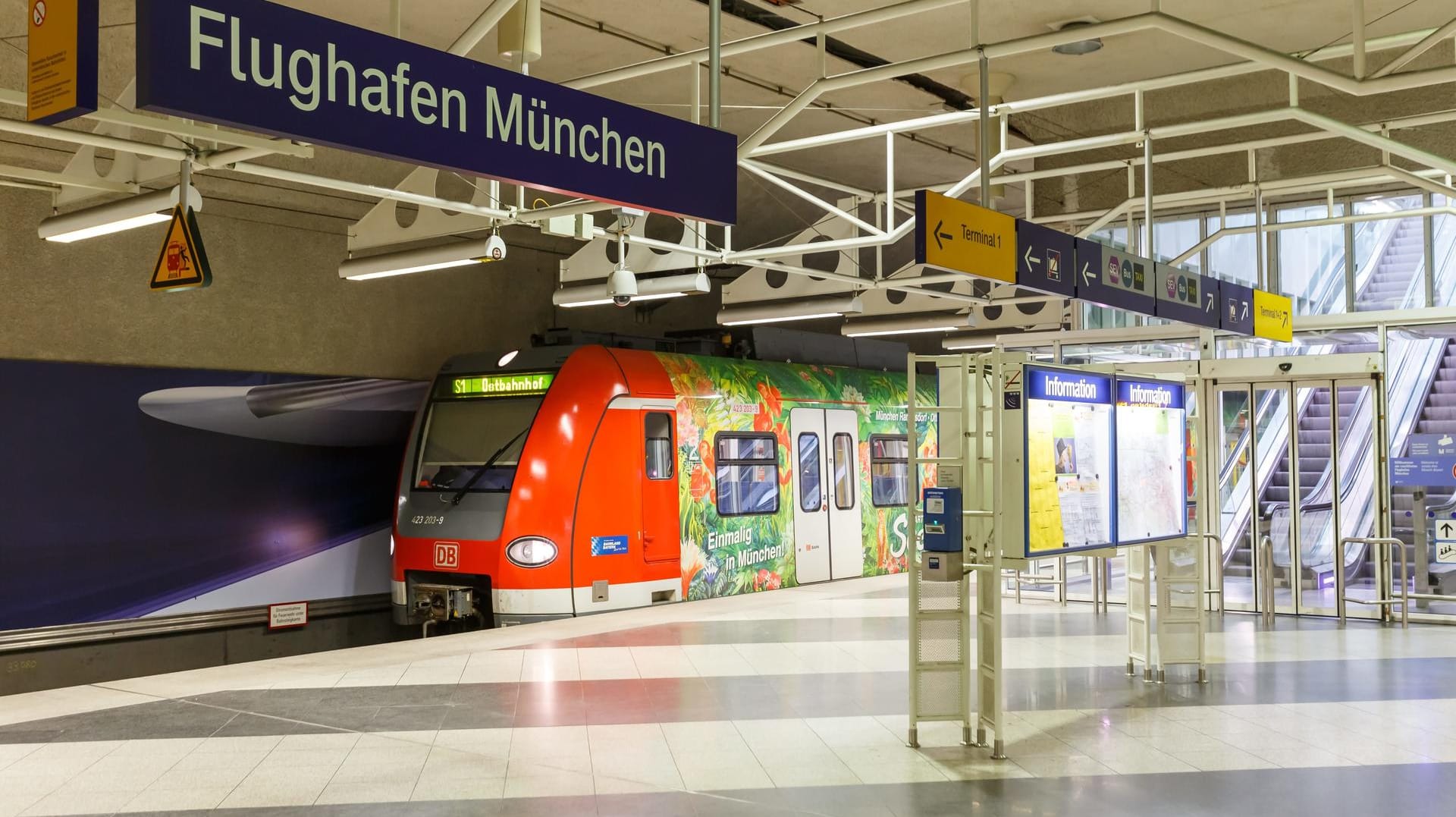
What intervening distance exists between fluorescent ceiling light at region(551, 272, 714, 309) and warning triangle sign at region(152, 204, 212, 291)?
4789mm

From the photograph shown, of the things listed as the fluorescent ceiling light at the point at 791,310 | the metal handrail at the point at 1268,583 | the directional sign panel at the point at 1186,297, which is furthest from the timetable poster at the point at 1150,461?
the fluorescent ceiling light at the point at 791,310

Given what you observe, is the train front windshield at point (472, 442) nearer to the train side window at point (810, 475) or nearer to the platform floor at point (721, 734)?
the platform floor at point (721, 734)

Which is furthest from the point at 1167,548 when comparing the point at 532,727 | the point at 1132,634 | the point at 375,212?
the point at 375,212

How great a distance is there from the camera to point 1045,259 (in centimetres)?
867

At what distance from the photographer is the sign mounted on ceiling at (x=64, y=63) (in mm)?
3424

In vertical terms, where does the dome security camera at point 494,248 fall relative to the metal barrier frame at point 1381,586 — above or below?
above

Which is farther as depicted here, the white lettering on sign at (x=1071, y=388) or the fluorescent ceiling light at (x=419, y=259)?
the fluorescent ceiling light at (x=419, y=259)

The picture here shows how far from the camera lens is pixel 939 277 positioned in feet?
36.1

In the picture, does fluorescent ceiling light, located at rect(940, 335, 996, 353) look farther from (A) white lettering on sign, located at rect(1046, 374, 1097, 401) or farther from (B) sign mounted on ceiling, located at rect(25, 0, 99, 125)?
(B) sign mounted on ceiling, located at rect(25, 0, 99, 125)

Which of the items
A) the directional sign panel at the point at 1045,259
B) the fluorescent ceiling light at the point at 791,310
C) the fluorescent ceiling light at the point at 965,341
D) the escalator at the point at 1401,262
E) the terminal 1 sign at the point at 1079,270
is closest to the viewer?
the terminal 1 sign at the point at 1079,270

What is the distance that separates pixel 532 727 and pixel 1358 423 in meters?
9.93

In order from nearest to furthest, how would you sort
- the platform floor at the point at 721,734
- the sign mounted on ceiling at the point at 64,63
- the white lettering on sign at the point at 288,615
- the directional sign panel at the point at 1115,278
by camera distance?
the sign mounted on ceiling at the point at 64,63
the platform floor at the point at 721,734
the directional sign panel at the point at 1115,278
the white lettering on sign at the point at 288,615

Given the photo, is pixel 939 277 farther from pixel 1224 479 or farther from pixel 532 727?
pixel 532 727

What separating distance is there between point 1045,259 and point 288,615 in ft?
27.1
